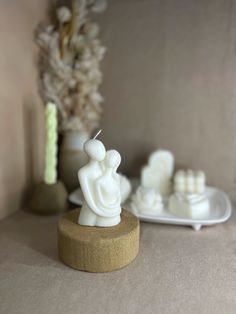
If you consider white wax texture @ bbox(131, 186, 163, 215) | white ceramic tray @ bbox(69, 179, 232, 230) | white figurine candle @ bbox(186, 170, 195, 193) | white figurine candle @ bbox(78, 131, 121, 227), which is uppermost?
white figurine candle @ bbox(78, 131, 121, 227)

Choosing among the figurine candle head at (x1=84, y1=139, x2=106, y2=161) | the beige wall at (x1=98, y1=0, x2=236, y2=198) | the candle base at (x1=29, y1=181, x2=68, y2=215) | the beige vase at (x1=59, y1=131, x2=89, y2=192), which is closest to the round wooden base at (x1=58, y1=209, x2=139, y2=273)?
the figurine candle head at (x1=84, y1=139, x2=106, y2=161)

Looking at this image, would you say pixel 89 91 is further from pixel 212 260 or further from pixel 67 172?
pixel 212 260

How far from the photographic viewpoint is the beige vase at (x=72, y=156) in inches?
39.3

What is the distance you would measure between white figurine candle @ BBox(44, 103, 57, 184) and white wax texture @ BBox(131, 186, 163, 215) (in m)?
0.23

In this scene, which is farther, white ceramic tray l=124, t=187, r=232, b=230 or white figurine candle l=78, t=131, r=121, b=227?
white ceramic tray l=124, t=187, r=232, b=230

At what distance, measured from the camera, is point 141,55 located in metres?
1.04

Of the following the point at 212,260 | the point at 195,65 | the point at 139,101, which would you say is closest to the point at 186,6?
the point at 195,65

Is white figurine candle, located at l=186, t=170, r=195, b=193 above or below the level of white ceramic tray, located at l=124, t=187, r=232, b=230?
above

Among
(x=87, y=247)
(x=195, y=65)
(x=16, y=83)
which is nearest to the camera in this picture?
(x=87, y=247)

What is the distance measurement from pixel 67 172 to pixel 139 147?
24cm

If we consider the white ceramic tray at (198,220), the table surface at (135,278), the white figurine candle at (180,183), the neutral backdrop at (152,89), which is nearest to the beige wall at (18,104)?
the neutral backdrop at (152,89)

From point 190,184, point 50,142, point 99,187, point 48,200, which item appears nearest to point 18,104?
point 50,142

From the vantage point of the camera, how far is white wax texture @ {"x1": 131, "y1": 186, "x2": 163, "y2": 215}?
857 mm

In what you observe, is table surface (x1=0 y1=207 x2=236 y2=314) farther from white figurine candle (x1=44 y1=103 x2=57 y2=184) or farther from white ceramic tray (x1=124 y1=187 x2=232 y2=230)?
white figurine candle (x1=44 y1=103 x2=57 y2=184)
